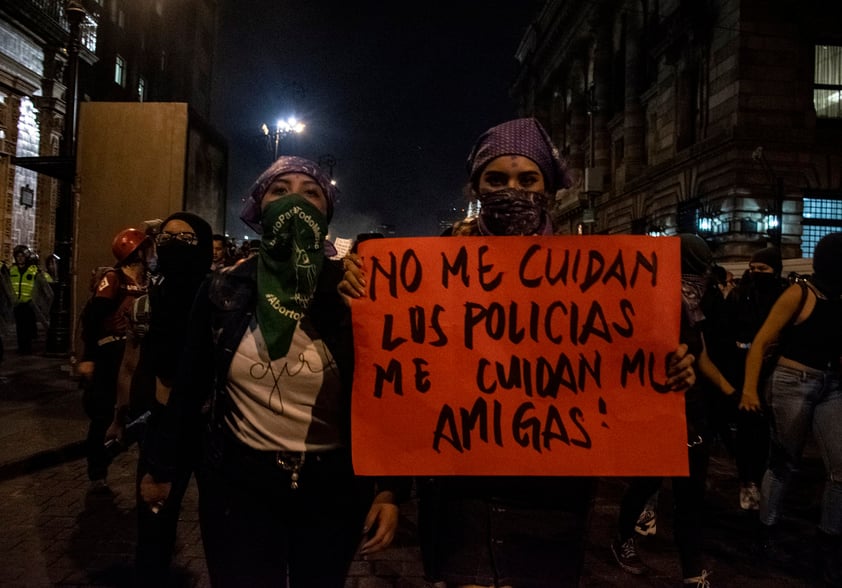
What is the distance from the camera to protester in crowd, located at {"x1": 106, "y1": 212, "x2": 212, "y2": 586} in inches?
124

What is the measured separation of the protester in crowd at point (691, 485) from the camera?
3400 mm

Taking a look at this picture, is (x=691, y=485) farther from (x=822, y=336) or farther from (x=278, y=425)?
(x=278, y=425)

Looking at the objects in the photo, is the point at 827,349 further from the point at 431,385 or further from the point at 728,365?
the point at 431,385

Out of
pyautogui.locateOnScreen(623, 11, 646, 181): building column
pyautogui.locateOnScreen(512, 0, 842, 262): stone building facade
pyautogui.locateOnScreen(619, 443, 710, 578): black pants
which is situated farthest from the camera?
pyautogui.locateOnScreen(623, 11, 646, 181): building column

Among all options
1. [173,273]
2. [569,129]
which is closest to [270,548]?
[173,273]


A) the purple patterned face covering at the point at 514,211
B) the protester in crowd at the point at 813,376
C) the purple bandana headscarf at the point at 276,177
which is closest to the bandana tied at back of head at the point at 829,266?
the protester in crowd at the point at 813,376

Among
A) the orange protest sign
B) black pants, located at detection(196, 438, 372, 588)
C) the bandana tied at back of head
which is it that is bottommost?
black pants, located at detection(196, 438, 372, 588)

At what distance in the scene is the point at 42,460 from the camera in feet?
19.9

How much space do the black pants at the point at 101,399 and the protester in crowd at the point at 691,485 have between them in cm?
403

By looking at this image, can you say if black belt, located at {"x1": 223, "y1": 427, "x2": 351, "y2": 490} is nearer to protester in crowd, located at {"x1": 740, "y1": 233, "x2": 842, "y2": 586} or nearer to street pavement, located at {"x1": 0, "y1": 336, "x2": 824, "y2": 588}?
street pavement, located at {"x1": 0, "y1": 336, "x2": 824, "y2": 588}

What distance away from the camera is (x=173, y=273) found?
3381 mm

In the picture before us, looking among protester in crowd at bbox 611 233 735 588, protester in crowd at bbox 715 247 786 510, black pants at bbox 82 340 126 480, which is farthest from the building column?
black pants at bbox 82 340 126 480

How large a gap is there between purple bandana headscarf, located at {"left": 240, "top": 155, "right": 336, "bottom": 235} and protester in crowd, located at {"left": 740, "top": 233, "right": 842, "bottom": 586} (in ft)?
10.0

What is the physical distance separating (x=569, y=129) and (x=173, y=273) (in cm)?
4147
